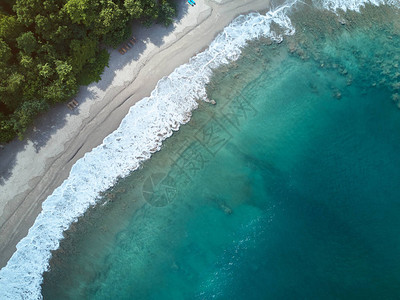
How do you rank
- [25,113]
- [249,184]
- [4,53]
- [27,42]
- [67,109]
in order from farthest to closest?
[249,184] < [67,109] < [25,113] < [27,42] < [4,53]

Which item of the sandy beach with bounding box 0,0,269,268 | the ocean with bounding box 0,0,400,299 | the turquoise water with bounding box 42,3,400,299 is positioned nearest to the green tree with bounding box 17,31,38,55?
the sandy beach with bounding box 0,0,269,268

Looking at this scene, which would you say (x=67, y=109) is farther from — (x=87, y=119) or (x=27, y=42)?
(x=27, y=42)

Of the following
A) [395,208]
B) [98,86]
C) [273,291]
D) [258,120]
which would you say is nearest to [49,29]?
[98,86]

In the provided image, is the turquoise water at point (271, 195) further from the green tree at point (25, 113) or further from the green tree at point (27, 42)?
Result: the green tree at point (27, 42)

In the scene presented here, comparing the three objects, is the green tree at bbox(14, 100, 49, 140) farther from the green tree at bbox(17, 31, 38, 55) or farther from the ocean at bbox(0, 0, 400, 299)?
the ocean at bbox(0, 0, 400, 299)

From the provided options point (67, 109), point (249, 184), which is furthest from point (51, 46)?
point (249, 184)

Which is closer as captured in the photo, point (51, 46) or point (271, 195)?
point (51, 46)
